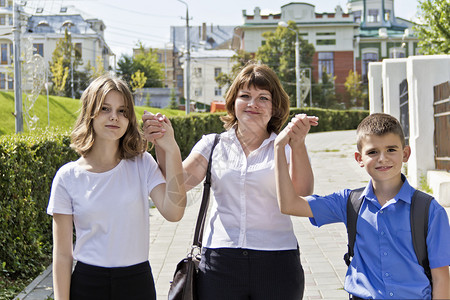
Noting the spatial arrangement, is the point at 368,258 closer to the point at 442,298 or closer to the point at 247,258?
the point at 442,298

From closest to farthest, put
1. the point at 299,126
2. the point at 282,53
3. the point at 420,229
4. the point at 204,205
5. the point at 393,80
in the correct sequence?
the point at 420,229 < the point at 299,126 < the point at 204,205 < the point at 393,80 < the point at 282,53

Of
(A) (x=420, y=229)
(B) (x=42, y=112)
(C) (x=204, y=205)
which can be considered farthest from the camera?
(B) (x=42, y=112)

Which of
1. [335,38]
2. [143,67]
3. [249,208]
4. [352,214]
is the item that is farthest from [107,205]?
[143,67]

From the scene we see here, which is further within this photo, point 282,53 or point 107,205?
point 282,53

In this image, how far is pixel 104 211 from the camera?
2.35 metres

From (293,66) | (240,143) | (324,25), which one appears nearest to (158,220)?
(240,143)

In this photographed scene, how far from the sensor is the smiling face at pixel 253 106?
8.16 ft

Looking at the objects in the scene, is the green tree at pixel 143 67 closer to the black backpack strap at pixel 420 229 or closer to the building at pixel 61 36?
the building at pixel 61 36

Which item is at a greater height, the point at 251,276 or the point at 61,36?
the point at 61,36

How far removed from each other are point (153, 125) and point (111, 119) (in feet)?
0.62

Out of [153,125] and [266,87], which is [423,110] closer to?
[266,87]

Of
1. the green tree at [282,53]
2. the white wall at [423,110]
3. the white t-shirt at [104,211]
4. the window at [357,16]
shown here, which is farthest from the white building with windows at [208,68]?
the white t-shirt at [104,211]

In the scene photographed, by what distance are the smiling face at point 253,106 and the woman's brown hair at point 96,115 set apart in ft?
1.38

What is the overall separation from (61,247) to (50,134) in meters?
4.86
